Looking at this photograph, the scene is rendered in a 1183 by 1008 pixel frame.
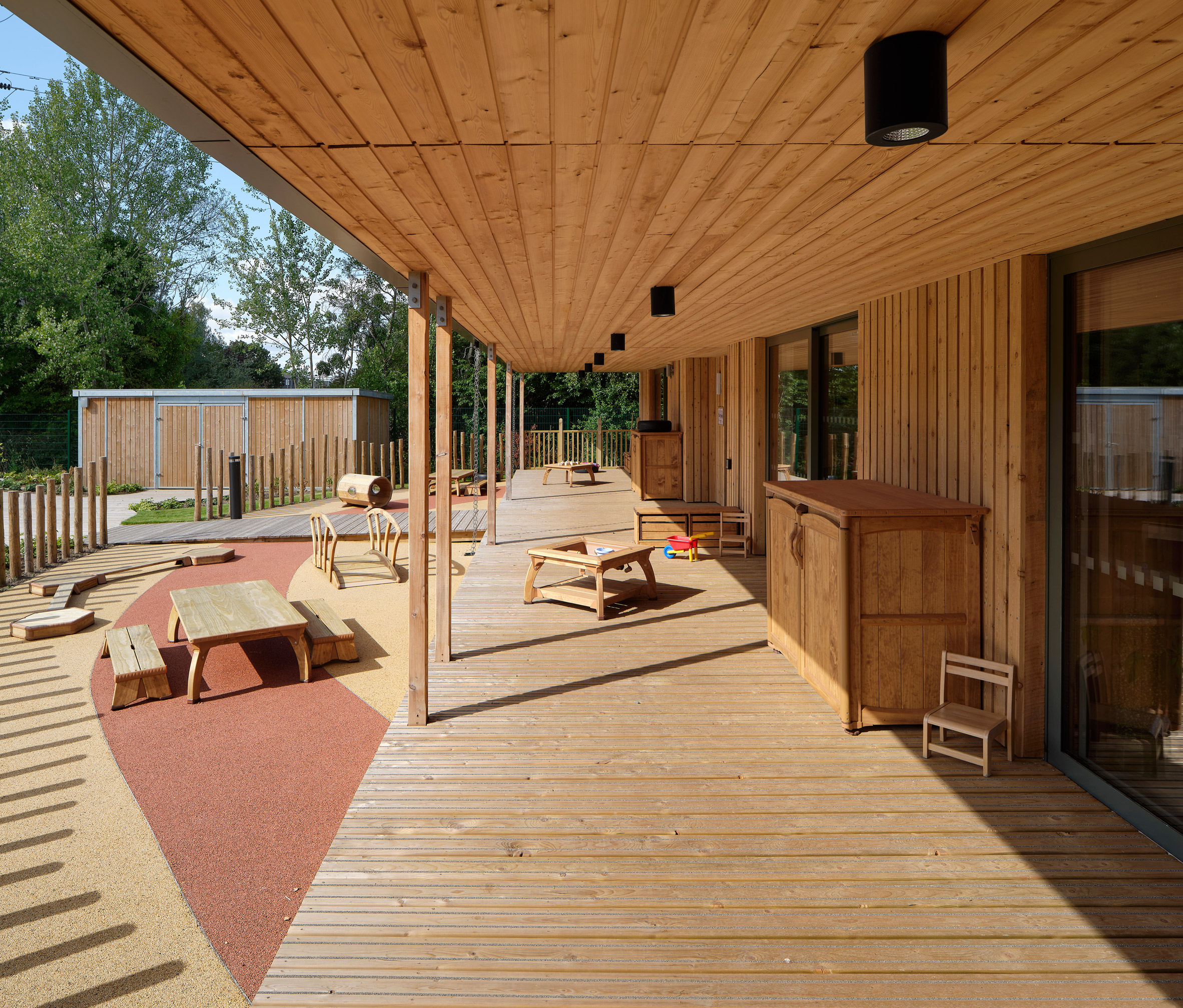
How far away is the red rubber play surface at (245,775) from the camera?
3094 mm

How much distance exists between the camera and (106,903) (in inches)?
122

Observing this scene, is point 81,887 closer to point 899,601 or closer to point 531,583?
point 899,601

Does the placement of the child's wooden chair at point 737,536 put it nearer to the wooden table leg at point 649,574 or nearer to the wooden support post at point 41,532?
the wooden table leg at point 649,574

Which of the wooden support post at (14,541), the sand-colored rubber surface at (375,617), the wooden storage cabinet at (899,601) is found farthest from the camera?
the wooden support post at (14,541)

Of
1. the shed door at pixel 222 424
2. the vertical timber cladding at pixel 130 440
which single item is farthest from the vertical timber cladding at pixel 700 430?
the vertical timber cladding at pixel 130 440

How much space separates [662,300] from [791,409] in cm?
338

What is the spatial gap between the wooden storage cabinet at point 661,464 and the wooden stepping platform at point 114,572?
247 inches

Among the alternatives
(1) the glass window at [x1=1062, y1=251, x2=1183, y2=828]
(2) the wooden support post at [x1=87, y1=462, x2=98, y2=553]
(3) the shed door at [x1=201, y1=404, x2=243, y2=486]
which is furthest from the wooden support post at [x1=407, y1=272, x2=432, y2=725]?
(3) the shed door at [x1=201, y1=404, x2=243, y2=486]

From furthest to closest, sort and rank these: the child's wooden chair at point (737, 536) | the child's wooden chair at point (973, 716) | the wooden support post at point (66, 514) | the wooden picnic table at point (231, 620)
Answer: the wooden support post at point (66, 514) → the child's wooden chair at point (737, 536) → the wooden picnic table at point (231, 620) → the child's wooden chair at point (973, 716)

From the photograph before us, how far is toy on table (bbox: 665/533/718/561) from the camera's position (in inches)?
343

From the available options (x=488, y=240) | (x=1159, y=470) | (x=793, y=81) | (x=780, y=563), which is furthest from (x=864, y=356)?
(x=793, y=81)

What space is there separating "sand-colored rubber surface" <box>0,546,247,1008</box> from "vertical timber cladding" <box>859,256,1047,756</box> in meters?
3.60

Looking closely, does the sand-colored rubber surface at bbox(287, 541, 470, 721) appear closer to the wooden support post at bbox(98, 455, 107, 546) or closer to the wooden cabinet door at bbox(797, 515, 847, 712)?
the wooden cabinet door at bbox(797, 515, 847, 712)

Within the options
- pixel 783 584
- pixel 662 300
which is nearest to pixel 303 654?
pixel 783 584
